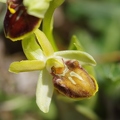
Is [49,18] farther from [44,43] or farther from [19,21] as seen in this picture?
[19,21]

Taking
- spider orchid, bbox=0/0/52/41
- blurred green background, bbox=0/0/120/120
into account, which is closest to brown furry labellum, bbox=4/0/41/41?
spider orchid, bbox=0/0/52/41

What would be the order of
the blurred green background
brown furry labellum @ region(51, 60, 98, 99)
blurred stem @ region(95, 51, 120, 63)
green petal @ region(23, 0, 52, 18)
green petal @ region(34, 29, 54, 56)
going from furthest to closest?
blurred stem @ region(95, 51, 120, 63) < the blurred green background < green petal @ region(34, 29, 54, 56) < brown furry labellum @ region(51, 60, 98, 99) < green petal @ region(23, 0, 52, 18)

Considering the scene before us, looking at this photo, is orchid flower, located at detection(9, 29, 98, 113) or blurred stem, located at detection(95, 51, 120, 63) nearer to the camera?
orchid flower, located at detection(9, 29, 98, 113)

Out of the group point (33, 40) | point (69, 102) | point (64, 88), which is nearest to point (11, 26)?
point (33, 40)

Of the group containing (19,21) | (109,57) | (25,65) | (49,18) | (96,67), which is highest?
(19,21)

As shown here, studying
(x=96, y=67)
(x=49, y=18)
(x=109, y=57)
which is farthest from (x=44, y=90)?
(x=109, y=57)

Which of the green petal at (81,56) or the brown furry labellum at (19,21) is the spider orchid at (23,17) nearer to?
the brown furry labellum at (19,21)

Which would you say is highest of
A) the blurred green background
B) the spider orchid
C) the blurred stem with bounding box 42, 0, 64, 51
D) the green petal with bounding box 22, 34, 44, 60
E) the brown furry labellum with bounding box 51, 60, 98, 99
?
the spider orchid

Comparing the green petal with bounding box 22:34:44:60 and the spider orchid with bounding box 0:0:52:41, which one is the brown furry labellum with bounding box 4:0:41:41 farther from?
the green petal with bounding box 22:34:44:60
